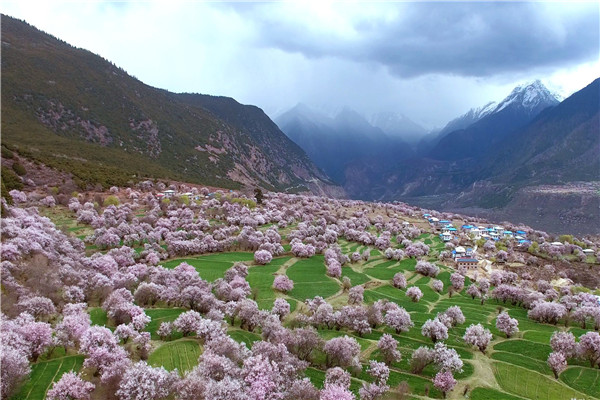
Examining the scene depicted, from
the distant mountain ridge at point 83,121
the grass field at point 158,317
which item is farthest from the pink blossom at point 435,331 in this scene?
the distant mountain ridge at point 83,121

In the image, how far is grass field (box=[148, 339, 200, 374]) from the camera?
107 feet

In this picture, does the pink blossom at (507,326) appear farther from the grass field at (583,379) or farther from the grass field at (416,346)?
the grass field at (583,379)

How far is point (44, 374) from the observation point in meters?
28.7

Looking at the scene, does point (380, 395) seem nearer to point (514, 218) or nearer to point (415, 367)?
point (415, 367)

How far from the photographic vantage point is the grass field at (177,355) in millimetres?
32562

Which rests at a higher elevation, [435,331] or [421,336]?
[435,331]

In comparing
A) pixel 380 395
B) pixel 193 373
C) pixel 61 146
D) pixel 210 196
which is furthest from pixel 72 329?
pixel 61 146

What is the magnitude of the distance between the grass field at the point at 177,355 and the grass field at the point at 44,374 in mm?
5513

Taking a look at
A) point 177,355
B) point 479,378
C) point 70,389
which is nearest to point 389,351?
point 479,378

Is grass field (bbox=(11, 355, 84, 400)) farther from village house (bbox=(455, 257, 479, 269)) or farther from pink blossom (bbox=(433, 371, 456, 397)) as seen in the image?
village house (bbox=(455, 257, 479, 269))

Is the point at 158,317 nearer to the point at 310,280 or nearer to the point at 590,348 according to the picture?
the point at 310,280

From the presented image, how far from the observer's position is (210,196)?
367 feet

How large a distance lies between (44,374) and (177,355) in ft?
31.2

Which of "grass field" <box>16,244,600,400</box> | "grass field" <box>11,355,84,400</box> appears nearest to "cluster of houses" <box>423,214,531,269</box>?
"grass field" <box>16,244,600,400</box>
